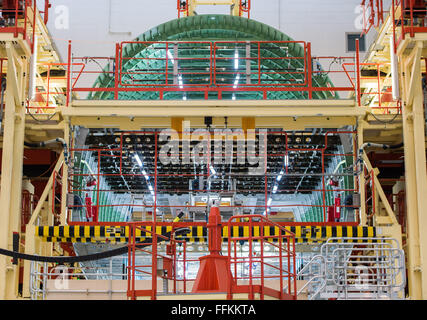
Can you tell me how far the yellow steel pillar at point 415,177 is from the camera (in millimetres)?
16703

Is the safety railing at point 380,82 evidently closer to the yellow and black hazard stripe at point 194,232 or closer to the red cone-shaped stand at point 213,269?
the yellow and black hazard stripe at point 194,232

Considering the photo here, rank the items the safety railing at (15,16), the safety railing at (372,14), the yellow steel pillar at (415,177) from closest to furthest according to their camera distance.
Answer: the yellow steel pillar at (415,177), the safety railing at (15,16), the safety railing at (372,14)

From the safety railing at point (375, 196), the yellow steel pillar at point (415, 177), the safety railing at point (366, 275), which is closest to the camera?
the safety railing at point (366, 275)

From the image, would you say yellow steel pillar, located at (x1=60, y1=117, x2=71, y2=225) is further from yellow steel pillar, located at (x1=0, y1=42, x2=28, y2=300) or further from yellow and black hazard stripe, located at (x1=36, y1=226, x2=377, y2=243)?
yellow steel pillar, located at (x1=0, y1=42, x2=28, y2=300)

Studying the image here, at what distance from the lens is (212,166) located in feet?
70.2

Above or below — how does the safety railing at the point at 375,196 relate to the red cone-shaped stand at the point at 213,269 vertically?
above

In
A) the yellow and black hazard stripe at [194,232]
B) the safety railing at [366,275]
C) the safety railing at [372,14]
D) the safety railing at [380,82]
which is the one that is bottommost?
the safety railing at [366,275]

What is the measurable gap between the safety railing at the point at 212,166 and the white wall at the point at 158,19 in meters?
8.85

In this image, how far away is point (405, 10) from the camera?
17.6m

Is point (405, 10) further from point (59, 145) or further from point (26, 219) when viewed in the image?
point (26, 219)

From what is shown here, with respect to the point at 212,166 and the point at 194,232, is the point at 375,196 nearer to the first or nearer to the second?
the point at 194,232

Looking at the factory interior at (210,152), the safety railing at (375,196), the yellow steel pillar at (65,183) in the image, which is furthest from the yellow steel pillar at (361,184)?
the yellow steel pillar at (65,183)

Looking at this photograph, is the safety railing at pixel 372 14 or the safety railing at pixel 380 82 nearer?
the safety railing at pixel 372 14

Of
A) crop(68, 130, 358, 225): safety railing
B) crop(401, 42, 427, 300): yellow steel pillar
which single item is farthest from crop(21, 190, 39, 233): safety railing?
crop(401, 42, 427, 300): yellow steel pillar
